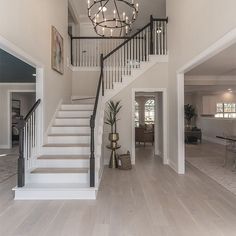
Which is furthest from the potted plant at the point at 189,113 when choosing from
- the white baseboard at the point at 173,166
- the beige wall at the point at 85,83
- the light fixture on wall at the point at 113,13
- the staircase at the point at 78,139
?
the white baseboard at the point at 173,166

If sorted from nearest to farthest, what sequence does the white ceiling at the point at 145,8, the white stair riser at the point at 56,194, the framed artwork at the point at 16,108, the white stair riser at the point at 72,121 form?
the white stair riser at the point at 56,194 → the white stair riser at the point at 72,121 → the white ceiling at the point at 145,8 → the framed artwork at the point at 16,108

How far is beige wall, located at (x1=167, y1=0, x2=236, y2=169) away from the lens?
3.26 metres

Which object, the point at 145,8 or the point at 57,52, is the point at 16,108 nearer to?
the point at 57,52

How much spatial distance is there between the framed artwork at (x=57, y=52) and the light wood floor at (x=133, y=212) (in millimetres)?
2855

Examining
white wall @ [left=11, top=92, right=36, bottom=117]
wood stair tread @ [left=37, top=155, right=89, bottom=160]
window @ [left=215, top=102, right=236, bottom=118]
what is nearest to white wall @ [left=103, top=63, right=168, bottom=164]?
wood stair tread @ [left=37, top=155, right=89, bottom=160]

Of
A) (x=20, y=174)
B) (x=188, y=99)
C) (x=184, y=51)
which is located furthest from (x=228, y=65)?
(x=188, y=99)

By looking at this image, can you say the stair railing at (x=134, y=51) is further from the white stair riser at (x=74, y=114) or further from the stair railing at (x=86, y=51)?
the white stair riser at (x=74, y=114)

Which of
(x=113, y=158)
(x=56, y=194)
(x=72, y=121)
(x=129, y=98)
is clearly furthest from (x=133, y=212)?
(x=129, y=98)

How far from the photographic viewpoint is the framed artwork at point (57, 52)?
18.5 feet

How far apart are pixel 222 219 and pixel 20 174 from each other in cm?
309

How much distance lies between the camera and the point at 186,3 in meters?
4.93

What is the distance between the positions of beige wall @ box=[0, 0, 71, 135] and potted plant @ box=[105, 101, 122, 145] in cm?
136

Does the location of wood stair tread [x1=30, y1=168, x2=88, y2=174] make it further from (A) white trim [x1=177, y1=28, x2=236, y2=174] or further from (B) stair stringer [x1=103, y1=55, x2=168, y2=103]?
(B) stair stringer [x1=103, y1=55, x2=168, y2=103]

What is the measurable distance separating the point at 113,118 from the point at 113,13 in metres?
3.84
